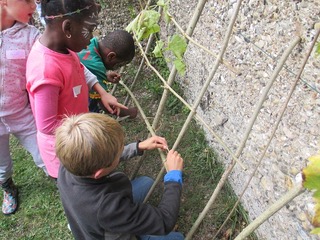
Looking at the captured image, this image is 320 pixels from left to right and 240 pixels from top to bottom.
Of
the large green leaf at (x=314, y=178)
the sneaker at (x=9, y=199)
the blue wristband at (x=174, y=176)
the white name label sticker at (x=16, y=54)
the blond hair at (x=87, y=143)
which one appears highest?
the large green leaf at (x=314, y=178)

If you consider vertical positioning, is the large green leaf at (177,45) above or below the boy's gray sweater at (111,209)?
above

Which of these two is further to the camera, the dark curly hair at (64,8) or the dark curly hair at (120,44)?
the dark curly hair at (120,44)

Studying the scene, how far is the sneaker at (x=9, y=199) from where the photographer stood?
8.18 feet

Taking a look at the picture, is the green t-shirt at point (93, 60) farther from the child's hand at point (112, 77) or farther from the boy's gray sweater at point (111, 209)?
the boy's gray sweater at point (111, 209)

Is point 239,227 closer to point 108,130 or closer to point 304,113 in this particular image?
point 304,113

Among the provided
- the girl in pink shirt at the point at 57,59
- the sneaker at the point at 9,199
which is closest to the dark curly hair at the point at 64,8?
the girl in pink shirt at the point at 57,59

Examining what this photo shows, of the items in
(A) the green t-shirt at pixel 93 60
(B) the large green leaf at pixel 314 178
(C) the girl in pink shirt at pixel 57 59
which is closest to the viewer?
(B) the large green leaf at pixel 314 178

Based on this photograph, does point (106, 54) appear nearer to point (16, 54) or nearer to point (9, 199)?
point (16, 54)

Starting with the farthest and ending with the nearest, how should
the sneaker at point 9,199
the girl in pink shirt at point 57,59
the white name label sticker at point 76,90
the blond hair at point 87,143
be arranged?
the sneaker at point 9,199 → the white name label sticker at point 76,90 → the girl in pink shirt at point 57,59 → the blond hair at point 87,143

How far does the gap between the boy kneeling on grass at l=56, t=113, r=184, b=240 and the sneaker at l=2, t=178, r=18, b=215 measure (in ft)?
3.88

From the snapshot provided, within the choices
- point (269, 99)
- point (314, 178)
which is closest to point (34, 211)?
point (269, 99)

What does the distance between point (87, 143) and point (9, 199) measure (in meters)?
1.57

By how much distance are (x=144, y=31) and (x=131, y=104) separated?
1728mm

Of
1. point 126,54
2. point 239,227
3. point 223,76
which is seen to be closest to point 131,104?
point 126,54
